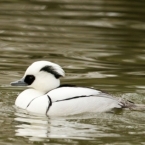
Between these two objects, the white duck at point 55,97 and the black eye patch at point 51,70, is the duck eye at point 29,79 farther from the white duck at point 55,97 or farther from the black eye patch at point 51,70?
the black eye patch at point 51,70

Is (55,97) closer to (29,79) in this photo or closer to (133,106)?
(29,79)

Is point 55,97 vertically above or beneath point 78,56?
above

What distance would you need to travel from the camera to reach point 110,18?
20.4 meters

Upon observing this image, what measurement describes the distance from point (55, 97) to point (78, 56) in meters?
4.93

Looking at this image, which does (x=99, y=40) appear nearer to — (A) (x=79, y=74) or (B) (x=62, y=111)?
(A) (x=79, y=74)

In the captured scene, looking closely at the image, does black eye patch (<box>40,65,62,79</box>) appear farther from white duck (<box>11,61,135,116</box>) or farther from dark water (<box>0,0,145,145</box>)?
dark water (<box>0,0,145,145</box>)

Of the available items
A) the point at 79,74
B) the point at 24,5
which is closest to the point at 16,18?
the point at 24,5

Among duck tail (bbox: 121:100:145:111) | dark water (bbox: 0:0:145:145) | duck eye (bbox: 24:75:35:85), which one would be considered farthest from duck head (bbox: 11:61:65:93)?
duck tail (bbox: 121:100:145:111)

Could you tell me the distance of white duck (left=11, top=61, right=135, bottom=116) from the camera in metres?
10.4

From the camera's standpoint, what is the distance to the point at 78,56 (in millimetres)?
15242

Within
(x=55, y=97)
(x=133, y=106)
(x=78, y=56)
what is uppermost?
(x=55, y=97)

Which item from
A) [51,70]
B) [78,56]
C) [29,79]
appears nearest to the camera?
[51,70]

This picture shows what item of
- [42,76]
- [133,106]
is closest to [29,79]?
[42,76]

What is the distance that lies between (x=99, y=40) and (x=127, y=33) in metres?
1.54
